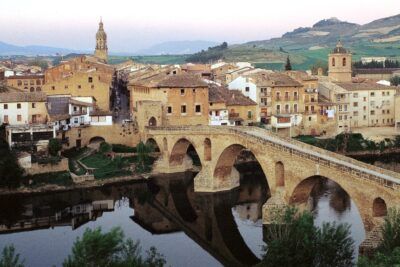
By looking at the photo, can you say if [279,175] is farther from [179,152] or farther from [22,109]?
[22,109]

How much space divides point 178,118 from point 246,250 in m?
21.2

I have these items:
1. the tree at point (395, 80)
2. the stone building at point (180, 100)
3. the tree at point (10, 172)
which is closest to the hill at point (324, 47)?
the tree at point (395, 80)

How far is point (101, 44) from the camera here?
300 feet

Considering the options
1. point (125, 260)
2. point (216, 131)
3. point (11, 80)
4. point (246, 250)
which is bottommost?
point (246, 250)

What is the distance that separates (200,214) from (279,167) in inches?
237

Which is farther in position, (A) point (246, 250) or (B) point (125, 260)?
(A) point (246, 250)

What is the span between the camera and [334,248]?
19594 millimetres

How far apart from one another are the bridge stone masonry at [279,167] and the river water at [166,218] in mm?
1729

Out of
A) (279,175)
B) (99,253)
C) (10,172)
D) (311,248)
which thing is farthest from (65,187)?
(311,248)

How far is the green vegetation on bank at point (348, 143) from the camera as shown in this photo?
50.3m

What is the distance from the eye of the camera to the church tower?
8944 centimetres

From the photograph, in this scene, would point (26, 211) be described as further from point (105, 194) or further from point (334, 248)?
point (334, 248)

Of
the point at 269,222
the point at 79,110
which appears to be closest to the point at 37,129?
the point at 79,110

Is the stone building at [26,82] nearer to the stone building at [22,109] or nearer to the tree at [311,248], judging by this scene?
the stone building at [22,109]
